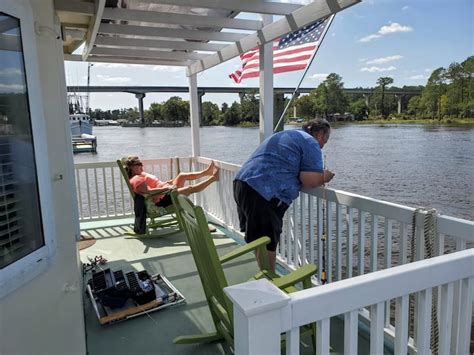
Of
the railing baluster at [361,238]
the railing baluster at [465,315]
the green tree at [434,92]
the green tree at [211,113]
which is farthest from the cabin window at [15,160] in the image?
the green tree at [211,113]

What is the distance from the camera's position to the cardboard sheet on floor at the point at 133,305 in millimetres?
2455

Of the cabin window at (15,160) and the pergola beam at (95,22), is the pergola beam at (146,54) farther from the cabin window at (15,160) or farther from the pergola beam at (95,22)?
the cabin window at (15,160)

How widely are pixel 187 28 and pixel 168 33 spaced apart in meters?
0.27

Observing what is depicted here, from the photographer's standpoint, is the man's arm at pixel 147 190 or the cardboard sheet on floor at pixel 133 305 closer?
the cardboard sheet on floor at pixel 133 305

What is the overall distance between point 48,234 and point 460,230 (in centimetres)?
180

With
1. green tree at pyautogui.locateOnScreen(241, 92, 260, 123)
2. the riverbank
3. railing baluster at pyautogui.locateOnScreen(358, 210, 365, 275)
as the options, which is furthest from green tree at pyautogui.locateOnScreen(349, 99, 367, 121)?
railing baluster at pyautogui.locateOnScreen(358, 210, 365, 275)

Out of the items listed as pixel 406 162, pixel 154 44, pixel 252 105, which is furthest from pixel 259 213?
pixel 406 162

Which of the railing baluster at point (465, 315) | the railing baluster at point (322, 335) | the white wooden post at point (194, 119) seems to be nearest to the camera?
the railing baluster at point (322, 335)

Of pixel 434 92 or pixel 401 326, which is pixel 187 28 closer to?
pixel 401 326

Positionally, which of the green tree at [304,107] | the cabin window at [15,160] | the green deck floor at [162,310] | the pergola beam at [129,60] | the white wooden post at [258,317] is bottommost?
the green deck floor at [162,310]

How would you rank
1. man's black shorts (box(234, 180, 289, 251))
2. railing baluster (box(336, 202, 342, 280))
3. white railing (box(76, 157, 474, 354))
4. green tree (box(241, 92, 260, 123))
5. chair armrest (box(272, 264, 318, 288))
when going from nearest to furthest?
chair armrest (box(272, 264, 318, 288)) → white railing (box(76, 157, 474, 354)) → railing baluster (box(336, 202, 342, 280)) → man's black shorts (box(234, 180, 289, 251)) → green tree (box(241, 92, 260, 123))

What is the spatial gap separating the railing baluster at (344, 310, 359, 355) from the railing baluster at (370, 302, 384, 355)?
63 millimetres

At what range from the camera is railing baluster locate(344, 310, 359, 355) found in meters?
1.04

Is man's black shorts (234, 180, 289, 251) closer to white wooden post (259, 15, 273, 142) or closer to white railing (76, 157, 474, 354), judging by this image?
white railing (76, 157, 474, 354)
